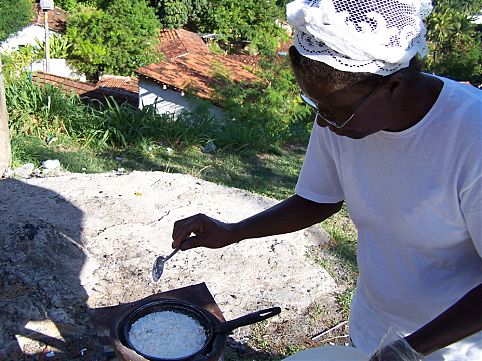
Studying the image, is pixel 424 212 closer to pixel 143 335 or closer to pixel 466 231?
pixel 466 231

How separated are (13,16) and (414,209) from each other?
29.8m

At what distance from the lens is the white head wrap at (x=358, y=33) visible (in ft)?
3.34

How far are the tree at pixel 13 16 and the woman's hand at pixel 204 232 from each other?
28.4 m

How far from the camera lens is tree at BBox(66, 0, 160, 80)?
27.2 m

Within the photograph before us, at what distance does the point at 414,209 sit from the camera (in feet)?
4.10

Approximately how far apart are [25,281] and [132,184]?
1.91 meters

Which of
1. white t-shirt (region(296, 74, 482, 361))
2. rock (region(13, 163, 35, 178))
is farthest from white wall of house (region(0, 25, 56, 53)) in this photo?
white t-shirt (region(296, 74, 482, 361))

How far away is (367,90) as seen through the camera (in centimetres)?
110

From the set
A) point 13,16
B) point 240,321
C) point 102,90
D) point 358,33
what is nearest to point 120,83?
point 102,90

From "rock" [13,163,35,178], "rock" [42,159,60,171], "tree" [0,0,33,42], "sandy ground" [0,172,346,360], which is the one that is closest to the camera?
"sandy ground" [0,172,346,360]

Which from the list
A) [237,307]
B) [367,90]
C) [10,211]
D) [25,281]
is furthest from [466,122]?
[10,211]

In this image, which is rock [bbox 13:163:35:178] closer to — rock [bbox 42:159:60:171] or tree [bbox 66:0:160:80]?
rock [bbox 42:159:60:171]

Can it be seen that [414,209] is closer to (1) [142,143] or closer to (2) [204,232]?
(2) [204,232]

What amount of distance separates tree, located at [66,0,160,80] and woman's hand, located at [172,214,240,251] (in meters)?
26.6
